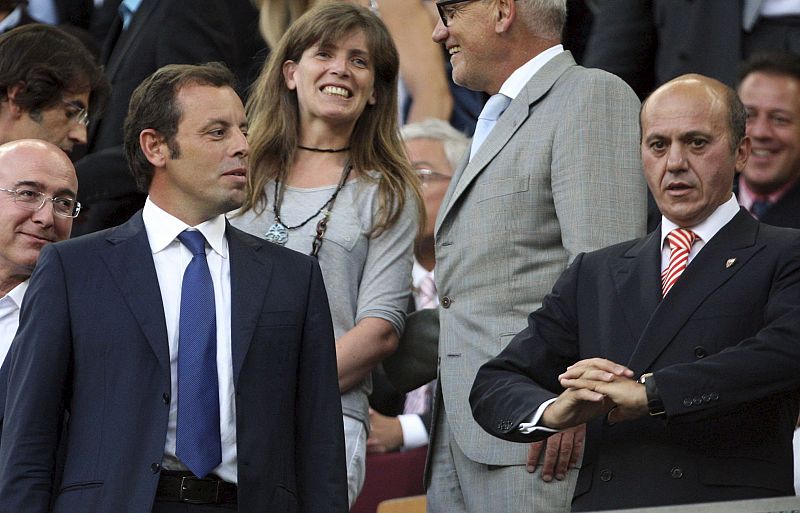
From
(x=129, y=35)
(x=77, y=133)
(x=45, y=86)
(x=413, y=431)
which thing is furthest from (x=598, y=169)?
(x=129, y=35)

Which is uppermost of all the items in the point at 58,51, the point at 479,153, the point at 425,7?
the point at 425,7

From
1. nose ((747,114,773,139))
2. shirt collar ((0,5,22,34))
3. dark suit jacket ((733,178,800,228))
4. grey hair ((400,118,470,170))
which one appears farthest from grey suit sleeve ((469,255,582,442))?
shirt collar ((0,5,22,34))

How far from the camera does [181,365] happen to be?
4.03m

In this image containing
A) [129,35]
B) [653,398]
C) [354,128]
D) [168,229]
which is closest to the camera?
[653,398]

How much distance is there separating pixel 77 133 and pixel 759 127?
2.57 meters

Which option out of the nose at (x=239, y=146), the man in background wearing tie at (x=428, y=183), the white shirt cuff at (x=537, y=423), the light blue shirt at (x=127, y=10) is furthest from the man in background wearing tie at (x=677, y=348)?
the light blue shirt at (x=127, y=10)

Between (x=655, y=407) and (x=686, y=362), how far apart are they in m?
0.17

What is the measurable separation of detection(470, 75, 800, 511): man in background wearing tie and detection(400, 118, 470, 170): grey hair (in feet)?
7.93

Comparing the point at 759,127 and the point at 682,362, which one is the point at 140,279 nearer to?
the point at 682,362

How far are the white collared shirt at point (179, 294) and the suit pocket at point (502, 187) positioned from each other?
2.67ft

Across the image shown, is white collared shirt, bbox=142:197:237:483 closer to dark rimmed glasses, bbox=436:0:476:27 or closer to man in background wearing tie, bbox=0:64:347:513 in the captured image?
man in background wearing tie, bbox=0:64:347:513

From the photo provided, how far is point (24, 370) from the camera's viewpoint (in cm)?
396

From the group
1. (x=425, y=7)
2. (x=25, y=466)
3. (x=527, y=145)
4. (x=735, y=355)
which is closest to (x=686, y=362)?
(x=735, y=355)

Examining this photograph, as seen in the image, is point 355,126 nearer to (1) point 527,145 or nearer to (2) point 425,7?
(1) point 527,145
